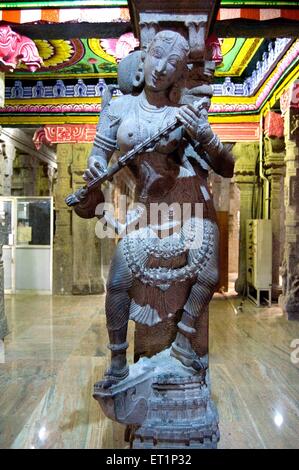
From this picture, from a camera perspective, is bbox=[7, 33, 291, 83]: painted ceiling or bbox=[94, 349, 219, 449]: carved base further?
bbox=[7, 33, 291, 83]: painted ceiling

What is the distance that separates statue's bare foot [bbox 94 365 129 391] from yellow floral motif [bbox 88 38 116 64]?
5.38 m

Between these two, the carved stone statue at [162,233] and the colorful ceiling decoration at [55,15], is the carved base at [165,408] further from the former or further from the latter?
the colorful ceiling decoration at [55,15]

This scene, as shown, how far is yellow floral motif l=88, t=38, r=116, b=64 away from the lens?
21.4ft

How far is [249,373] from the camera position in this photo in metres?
4.25

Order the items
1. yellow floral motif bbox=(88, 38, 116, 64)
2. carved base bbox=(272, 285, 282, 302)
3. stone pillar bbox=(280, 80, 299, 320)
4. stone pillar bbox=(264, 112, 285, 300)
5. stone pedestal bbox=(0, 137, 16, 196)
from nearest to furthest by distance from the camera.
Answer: yellow floral motif bbox=(88, 38, 116, 64), stone pillar bbox=(280, 80, 299, 320), stone pillar bbox=(264, 112, 285, 300), carved base bbox=(272, 285, 282, 302), stone pedestal bbox=(0, 137, 16, 196)

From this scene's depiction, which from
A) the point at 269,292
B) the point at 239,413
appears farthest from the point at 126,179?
the point at 239,413

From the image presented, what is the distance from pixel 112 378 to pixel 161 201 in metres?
0.97

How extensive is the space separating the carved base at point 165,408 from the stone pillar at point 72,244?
6.65 meters

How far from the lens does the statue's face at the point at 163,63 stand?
2283 millimetres

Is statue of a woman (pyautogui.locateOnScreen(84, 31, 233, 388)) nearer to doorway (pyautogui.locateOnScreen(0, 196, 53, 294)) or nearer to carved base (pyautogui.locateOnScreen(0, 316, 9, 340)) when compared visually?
carved base (pyautogui.locateOnScreen(0, 316, 9, 340))

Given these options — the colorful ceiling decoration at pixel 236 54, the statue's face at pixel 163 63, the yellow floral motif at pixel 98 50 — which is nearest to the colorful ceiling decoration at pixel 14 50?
the yellow floral motif at pixel 98 50

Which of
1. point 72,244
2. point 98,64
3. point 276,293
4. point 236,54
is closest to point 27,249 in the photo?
point 72,244

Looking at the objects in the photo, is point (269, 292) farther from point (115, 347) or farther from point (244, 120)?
point (115, 347)

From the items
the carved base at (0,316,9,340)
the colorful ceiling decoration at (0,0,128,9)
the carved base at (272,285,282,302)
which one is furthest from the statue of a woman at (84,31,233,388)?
the carved base at (272,285,282,302)
